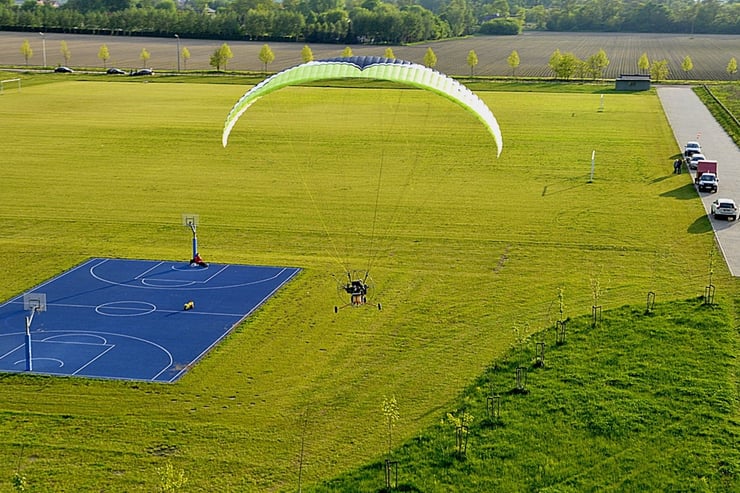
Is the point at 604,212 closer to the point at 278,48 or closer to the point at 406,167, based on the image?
the point at 406,167

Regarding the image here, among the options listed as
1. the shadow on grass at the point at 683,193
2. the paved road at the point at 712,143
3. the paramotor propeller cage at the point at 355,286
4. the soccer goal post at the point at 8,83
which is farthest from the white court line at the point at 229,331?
the soccer goal post at the point at 8,83

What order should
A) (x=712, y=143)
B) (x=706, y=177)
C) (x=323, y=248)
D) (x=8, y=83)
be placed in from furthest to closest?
(x=8, y=83) → (x=712, y=143) → (x=706, y=177) → (x=323, y=248)

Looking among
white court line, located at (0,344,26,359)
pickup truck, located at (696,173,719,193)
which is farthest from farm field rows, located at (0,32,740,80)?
white court line, located at (0,344,26,359)

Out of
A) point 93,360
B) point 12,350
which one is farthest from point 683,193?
point 12,350

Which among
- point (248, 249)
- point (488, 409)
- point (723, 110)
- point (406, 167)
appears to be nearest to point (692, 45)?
point (723, 110)

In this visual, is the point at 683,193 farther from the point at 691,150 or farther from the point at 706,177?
the point at 691,150
